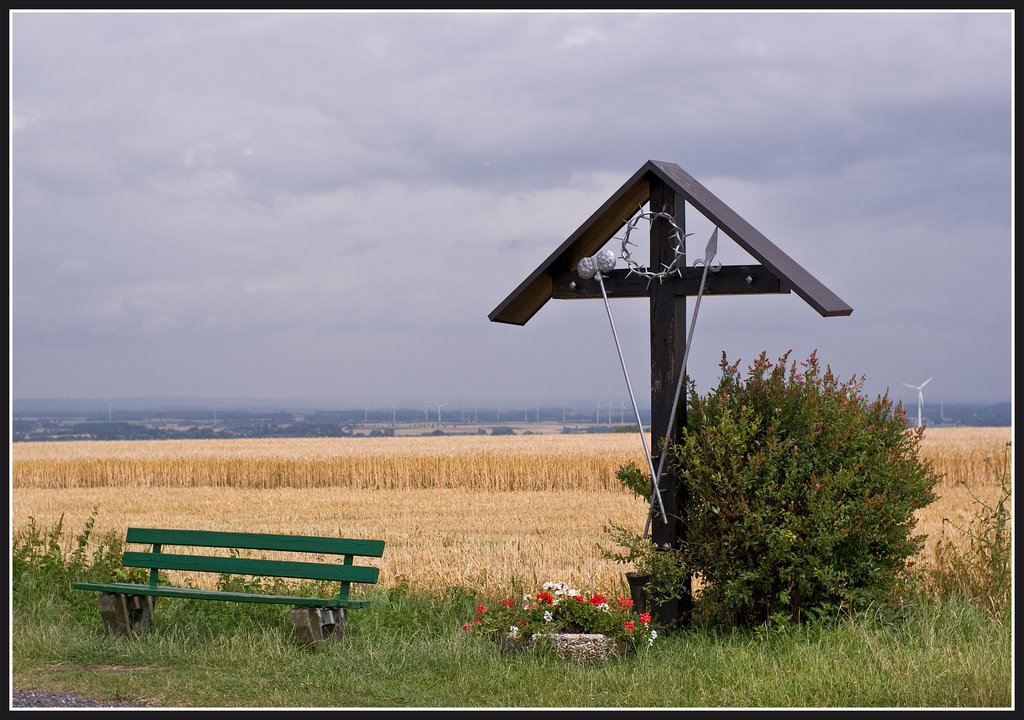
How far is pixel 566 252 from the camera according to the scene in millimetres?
9219

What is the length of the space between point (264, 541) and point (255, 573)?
10.4 inches

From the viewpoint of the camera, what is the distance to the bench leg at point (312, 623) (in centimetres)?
839

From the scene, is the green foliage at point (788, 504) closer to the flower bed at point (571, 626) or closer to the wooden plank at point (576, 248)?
the flower bed at point (571, 626)

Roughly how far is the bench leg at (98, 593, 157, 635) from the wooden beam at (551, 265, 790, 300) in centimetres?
431

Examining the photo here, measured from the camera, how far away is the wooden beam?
848 cm

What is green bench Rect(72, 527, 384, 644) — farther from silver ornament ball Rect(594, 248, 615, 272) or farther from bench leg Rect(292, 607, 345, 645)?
silver ornament ball Rect(594, 248, 615, 272)

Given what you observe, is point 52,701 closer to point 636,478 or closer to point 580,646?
point 580,646

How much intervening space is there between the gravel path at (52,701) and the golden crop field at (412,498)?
13.4ft

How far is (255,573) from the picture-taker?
909cm

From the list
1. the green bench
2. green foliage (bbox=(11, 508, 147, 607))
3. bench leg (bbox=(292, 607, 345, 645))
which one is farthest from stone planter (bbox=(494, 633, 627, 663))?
green foliage (bbox=(11, 508, 147, 607))

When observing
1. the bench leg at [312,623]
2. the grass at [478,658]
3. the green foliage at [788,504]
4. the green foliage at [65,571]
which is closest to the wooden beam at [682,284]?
the green foliage at [788,504]

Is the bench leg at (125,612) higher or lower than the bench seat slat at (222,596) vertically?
lower

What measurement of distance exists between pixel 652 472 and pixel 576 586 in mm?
3238

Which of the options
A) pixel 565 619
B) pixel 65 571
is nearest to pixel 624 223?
pixel 565 619
